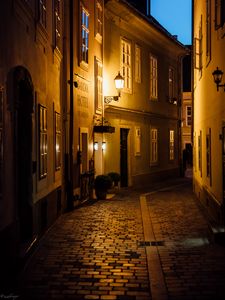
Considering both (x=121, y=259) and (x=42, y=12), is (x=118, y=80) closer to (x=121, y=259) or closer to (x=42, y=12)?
(x=42, y=12)

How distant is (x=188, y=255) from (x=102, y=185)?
9099mm

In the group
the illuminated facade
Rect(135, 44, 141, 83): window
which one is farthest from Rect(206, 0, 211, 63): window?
Rect(135, 44, 141, 83): window

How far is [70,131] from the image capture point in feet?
49.0

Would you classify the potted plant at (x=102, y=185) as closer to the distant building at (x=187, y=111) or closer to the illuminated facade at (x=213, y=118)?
the illuminated facade at (x=213, y=118)

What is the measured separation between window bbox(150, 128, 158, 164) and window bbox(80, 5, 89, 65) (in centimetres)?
901

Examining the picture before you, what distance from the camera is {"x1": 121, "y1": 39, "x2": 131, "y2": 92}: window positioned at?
21656mm

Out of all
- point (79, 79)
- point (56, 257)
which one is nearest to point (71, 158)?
point (79, 79)

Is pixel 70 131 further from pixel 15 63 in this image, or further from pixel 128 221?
pixel 15 63

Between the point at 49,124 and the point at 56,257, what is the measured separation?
4071 mm

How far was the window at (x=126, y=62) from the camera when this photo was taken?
2166 centimetres

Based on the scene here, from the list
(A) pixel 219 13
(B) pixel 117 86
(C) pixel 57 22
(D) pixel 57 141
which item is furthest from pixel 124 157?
(A) pixel 219 13

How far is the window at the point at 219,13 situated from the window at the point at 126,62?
33.7ft

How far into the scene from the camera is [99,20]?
1900cm

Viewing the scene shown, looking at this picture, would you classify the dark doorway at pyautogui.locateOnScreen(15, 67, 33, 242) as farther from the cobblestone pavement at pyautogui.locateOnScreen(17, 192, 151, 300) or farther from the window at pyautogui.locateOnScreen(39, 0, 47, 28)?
the window at pyautogui.locateOnScreen(39, 0, 47, 28)
